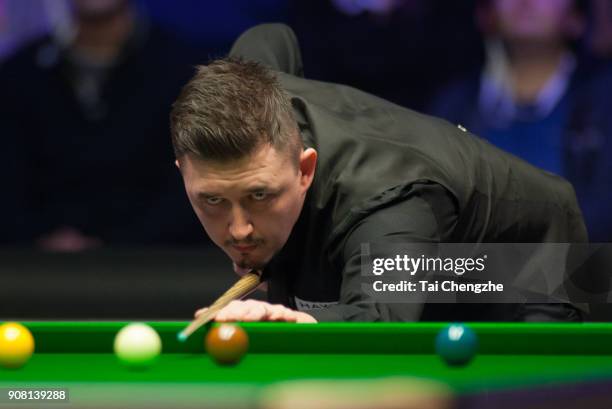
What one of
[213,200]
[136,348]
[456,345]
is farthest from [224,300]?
[456,345]

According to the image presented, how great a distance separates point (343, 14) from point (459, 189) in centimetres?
331

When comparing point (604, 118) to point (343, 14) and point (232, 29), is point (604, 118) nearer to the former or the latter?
point (343, 14)

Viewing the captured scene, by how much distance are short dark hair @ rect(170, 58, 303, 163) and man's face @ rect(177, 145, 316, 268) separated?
1.1 inches

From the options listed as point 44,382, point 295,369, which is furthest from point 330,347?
point 44,382

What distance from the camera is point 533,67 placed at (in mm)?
6281

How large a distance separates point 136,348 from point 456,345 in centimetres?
64

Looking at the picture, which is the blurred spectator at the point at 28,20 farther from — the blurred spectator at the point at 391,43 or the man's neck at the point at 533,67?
the man's neck at the point at 533,67

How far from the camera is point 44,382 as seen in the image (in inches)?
89.5

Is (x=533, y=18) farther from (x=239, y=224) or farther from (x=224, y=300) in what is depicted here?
(x=224, y=300)

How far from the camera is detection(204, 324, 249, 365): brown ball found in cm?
244

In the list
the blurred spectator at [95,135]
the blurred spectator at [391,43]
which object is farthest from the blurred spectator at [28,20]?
the blurred spectator at [391,43]

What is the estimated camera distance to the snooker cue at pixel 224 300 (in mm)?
2553

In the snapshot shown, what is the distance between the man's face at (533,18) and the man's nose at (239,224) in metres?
3.64

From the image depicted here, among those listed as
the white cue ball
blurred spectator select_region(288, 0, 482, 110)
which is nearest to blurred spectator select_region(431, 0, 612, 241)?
blurred spectator select_region(288, 0, 482, 110)
